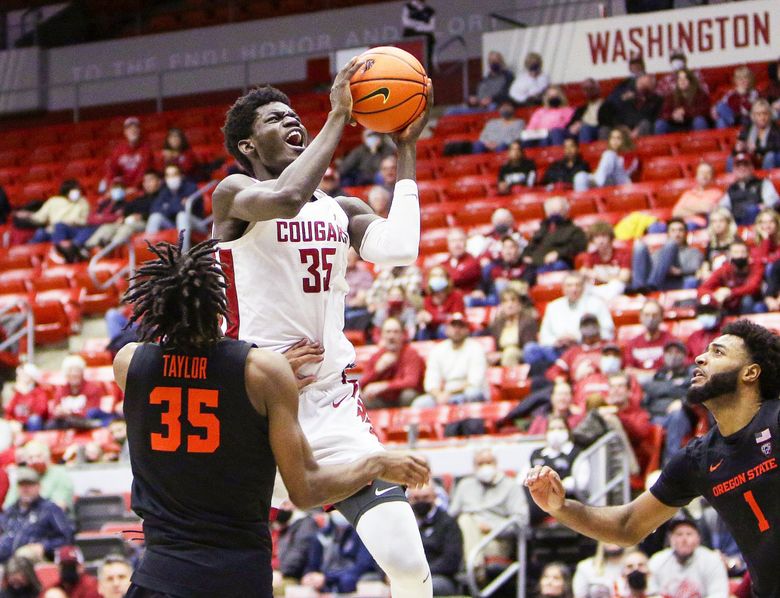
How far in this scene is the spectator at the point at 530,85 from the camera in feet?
55.3

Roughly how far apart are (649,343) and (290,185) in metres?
6.78

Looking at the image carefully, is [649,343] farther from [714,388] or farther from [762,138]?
[714,388]

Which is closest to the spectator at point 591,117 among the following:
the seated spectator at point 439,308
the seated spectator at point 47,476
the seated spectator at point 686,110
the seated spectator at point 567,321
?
the seated spectator at point 686,110

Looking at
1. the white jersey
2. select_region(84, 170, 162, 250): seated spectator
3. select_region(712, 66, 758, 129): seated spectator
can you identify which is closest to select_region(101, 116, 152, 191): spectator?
select_region(84, 170, 162, 250): seated spectator

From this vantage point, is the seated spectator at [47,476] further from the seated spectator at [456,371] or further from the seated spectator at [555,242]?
the seated spectator at [555,242]

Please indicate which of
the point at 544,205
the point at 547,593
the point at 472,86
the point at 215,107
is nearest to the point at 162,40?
the point at 215,107

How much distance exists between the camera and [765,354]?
16.8ft

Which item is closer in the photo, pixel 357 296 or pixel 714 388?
pixel 714 388

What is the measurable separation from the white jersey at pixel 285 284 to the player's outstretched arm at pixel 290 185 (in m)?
0.15

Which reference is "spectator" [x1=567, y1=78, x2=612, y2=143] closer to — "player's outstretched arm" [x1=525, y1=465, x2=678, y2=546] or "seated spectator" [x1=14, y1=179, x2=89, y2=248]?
"seated spectator" [x1=14, y1=179, x2=89, y2=248]

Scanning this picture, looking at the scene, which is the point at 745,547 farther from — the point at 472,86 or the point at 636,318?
the point at 472,86

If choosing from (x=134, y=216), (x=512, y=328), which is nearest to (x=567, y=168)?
(x=512, y=328)

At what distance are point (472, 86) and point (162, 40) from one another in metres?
5.25

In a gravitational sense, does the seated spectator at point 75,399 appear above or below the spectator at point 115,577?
above
